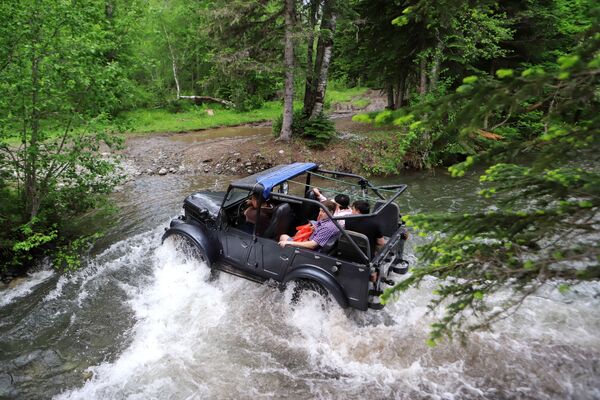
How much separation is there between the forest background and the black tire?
1578 mm

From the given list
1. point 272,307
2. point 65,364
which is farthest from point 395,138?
point 65,364

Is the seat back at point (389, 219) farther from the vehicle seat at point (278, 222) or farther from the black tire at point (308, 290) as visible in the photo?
the vehicle seat at point (278, 222)

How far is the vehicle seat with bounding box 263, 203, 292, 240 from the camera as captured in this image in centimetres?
628

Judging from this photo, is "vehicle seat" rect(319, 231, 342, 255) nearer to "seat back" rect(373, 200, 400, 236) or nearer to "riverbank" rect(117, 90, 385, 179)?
"seat back" rect(373, 200, 400, 236)

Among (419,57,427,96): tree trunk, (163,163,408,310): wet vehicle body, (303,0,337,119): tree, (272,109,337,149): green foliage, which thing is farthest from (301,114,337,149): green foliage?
(163,163,408,310): wet vehicle body

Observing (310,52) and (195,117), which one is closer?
(310,52)

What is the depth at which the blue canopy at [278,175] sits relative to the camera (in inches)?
237

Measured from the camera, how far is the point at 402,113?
9.46ft

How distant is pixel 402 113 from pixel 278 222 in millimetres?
3747

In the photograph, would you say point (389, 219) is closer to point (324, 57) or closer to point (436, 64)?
point (436, 64)

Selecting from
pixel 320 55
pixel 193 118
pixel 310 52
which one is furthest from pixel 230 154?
pixel 193 118

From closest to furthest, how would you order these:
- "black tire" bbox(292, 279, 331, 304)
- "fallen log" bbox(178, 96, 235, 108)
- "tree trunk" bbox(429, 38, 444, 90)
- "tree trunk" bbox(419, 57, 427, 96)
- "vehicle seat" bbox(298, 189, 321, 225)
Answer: "black tire" bbox(292, 279, 331, 304), "vehicle seat" bbox(298, 189, 321, 225), "tree trunk" bbox(429, 38, 444, 90), "tree trunk" bbox(419, 57, 427, 96), "fallen log" bbox(178, 96, 235, 108)

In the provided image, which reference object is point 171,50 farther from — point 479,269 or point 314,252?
point 479,269

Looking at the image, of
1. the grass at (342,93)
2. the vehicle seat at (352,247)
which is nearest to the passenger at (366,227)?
the vehicle seat at (352,247)
